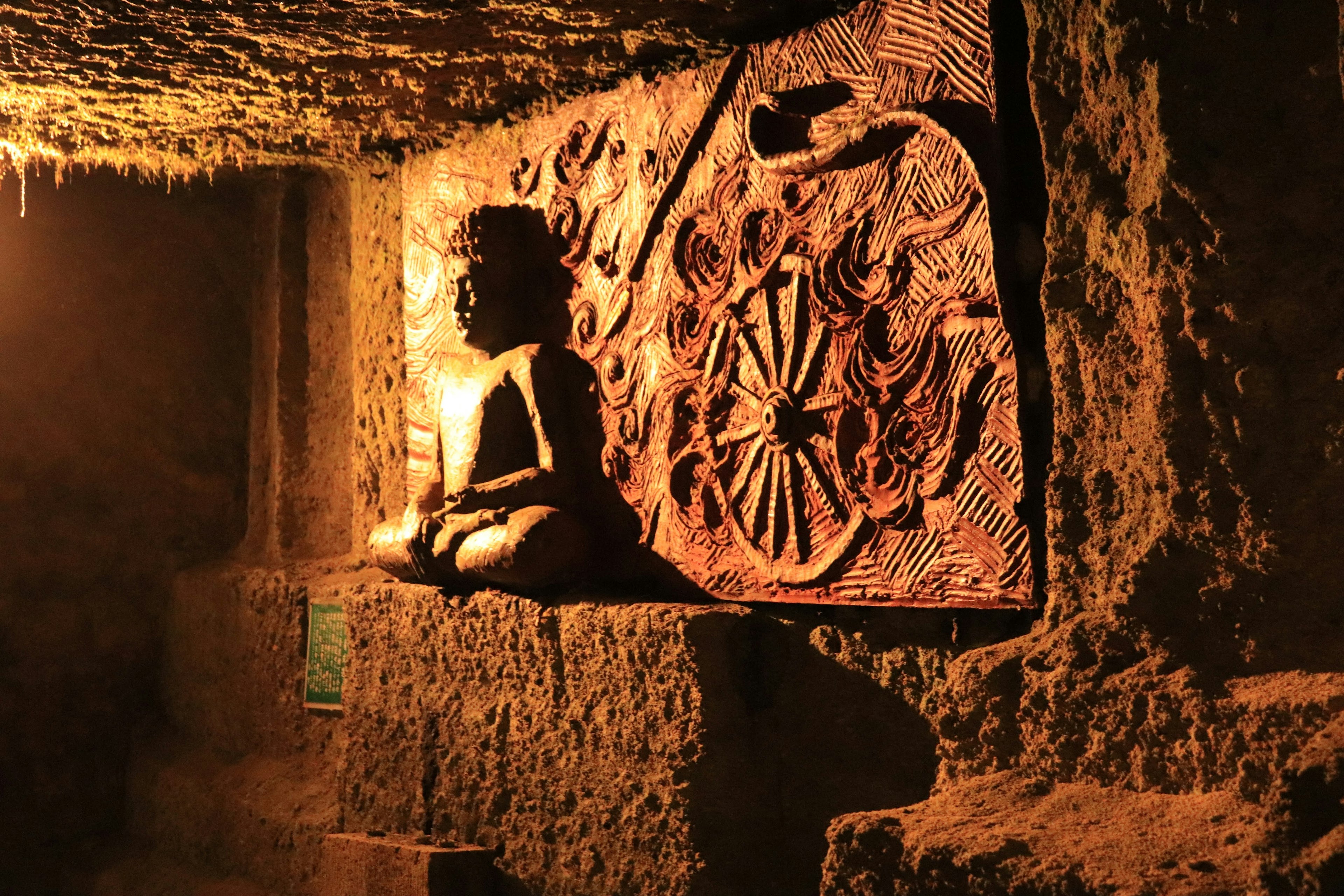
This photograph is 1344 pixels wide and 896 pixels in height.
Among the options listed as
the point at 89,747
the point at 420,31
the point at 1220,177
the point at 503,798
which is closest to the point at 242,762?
the point at 89,747

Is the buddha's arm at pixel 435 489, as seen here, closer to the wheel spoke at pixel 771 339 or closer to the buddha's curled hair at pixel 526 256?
the buddha's curled hair at pixel 526 256

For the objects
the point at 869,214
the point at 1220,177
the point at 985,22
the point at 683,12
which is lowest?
the point at 1220,177

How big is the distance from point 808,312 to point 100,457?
3294 millimetres

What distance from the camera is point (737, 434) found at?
9.19 ft

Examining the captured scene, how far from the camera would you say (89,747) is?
4809 millimetres

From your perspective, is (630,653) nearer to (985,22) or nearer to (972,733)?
(972,733)

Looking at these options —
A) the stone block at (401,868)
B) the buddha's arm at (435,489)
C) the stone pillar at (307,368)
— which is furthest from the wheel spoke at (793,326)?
the stone pillar at (307,368)

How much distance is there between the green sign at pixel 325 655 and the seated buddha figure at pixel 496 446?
2.57ft

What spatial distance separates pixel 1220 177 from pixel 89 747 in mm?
4469

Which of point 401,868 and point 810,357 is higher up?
point 810,357

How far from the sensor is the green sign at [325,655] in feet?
13.5

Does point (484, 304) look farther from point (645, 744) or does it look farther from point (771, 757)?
point (771, 757)

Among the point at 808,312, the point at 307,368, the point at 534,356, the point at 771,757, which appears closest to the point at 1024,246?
the point at 808,312

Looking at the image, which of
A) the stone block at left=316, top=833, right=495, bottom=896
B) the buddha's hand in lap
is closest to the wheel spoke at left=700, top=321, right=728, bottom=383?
the buddha's hand in lap
